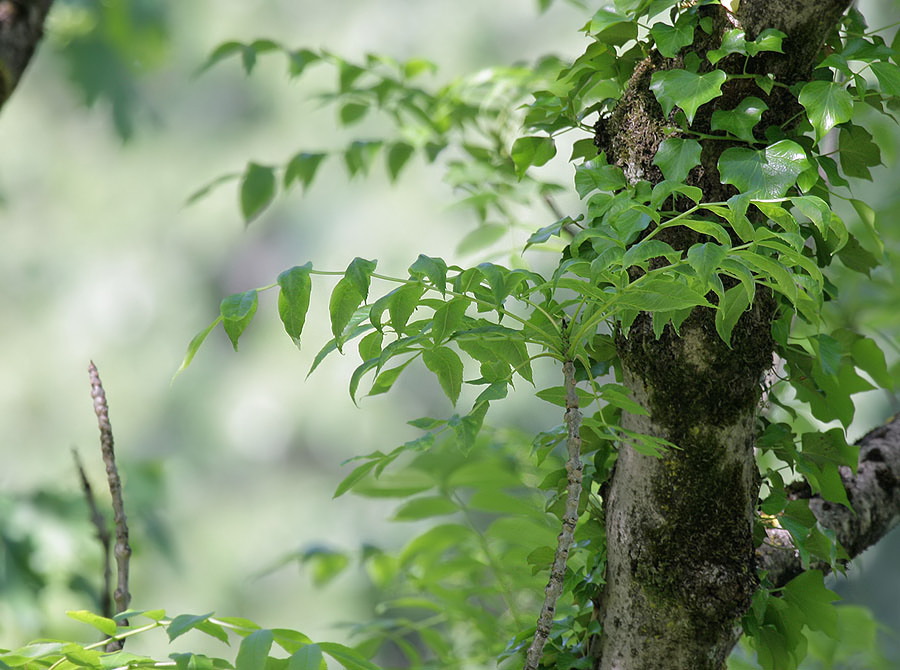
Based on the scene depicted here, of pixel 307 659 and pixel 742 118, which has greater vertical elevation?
pixel 742 118

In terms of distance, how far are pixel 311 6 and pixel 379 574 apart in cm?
362

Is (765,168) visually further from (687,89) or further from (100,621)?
(100,621)

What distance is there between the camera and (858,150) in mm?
555

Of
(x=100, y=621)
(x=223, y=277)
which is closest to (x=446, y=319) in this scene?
(x=100, y=621)

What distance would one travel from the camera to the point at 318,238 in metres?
3.92

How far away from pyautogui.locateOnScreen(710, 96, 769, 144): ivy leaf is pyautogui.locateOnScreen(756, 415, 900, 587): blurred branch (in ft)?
0.91

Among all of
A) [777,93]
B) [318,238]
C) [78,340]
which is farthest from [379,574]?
[78,340]

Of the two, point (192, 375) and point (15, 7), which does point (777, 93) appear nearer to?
point (15, 7)

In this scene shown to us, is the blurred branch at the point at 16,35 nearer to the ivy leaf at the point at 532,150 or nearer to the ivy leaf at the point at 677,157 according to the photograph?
the ivy leaf at the point at 532,150

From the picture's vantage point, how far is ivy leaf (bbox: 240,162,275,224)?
1039mm

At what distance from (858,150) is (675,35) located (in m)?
0.17

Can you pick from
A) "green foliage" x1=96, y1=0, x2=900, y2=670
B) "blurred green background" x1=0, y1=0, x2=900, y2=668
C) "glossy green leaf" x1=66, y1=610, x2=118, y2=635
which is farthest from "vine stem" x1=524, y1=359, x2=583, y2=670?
"blurred green background" x1=0, y1=0, x2=900, y2=668

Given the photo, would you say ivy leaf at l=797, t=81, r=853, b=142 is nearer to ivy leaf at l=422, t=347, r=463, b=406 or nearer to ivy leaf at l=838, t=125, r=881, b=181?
ivy leaf at l=838, t=125, r=881, b=181

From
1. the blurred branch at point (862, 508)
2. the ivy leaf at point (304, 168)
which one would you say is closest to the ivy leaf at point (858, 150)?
the blurred branch at point (862, 508)
